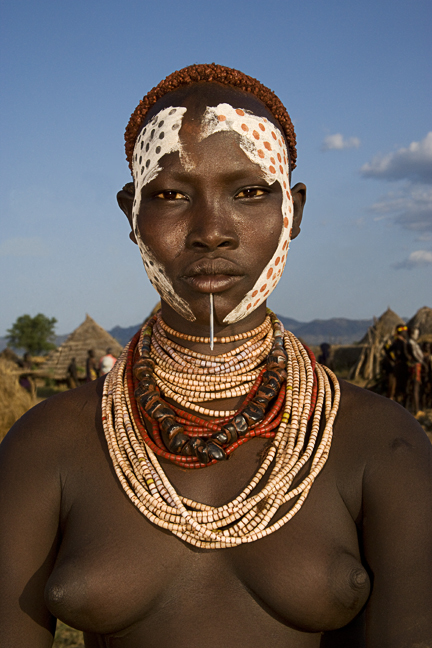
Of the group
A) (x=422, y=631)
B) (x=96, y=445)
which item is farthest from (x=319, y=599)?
(x=96, y=445)

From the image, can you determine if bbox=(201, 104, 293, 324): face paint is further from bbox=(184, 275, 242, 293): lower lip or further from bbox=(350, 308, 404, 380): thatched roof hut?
bbox=(350, 308, 404, 380): thatched roof hut

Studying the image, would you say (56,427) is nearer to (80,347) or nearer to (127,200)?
(127,200)

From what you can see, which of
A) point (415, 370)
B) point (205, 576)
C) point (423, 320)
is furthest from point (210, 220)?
point (423, 320)

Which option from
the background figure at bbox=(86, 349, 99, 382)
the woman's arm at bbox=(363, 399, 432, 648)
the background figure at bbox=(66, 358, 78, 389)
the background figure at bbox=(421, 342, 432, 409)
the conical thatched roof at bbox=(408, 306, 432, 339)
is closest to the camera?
the woman's arm at bbox=(363, 399, 432, 648)

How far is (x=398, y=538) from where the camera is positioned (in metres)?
1.48

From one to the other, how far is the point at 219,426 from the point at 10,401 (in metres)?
7.55

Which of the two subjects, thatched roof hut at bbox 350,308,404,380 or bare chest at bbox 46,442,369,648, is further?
thatched roof hut at bbox 350,308,404,380

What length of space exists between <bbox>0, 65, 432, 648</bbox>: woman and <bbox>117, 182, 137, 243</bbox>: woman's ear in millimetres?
71

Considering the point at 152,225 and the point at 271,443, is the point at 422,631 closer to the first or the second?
the point at 271,443

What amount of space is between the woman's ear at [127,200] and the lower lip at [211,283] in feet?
1.37

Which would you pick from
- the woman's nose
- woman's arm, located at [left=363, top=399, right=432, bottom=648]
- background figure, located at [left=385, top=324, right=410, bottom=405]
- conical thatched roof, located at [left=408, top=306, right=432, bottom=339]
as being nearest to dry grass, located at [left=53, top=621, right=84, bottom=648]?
woman's arm, located at [left=363, top=399, right=432, bottom=648]

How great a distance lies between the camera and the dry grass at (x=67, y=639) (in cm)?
463

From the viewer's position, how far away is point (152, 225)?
5.55 feet

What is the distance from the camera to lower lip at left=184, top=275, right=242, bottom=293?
1.64 meters
